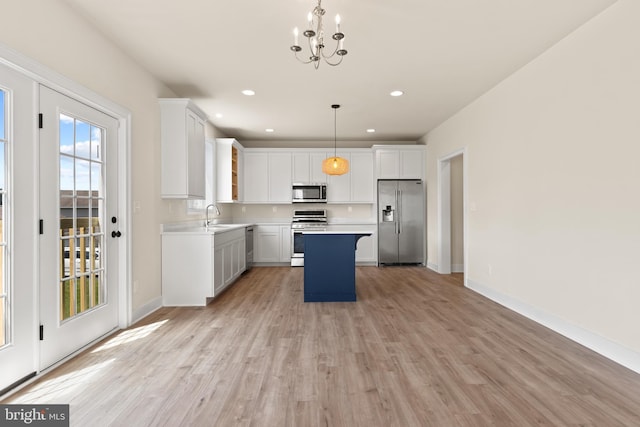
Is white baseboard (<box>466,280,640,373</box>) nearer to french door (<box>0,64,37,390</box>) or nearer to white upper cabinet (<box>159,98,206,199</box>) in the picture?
white upper cabinet (<box>159,98,206,199</box>)

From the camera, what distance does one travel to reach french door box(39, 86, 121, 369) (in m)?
2.33

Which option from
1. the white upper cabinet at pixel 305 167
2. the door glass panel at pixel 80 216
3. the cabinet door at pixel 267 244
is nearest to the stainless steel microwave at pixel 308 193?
the white upper cabinet at pixel 305 167

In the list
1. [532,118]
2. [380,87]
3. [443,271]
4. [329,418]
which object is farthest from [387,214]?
[329,418]

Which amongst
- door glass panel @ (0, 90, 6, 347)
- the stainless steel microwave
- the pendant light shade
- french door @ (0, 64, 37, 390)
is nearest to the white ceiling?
the pendant light shade

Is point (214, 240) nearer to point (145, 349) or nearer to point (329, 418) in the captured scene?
point (145, 349)

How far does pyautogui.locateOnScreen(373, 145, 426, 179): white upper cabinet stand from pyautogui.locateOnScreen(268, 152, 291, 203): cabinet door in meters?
1.90

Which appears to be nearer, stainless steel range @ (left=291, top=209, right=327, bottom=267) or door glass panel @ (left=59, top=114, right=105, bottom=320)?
door glass panel @ (left=59, top=114, right=105, bottom=320)

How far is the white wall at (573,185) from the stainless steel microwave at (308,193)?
3371mm

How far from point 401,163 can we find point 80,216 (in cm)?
567

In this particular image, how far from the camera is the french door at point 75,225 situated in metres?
2.33

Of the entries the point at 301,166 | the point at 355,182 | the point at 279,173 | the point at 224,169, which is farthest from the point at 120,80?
the point at 355,182

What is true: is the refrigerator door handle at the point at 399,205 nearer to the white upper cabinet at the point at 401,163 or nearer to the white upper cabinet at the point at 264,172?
the white upper cabinet at the point at 401,163

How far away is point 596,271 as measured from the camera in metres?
2.67

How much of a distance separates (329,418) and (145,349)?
5.85 ft
